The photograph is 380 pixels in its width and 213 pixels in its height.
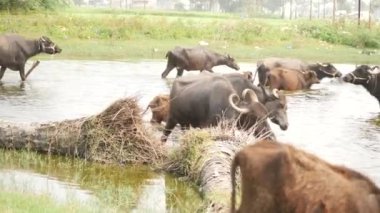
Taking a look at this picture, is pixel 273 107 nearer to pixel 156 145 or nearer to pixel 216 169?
pixel 156 145

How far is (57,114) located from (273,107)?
4669 mm

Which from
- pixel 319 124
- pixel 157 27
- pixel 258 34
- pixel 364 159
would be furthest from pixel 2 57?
pixel 258 34

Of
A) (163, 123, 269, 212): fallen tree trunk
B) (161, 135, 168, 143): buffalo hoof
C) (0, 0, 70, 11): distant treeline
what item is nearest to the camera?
(163, 123, 269, 212): fallen tree trunk

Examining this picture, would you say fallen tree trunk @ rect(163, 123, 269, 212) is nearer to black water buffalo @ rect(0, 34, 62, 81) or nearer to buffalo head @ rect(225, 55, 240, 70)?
black water buffalo @ rect(0, 34, 62, 81)

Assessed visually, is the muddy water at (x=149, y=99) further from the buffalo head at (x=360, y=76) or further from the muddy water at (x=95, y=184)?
the buffalo head at (x=360, y=76)

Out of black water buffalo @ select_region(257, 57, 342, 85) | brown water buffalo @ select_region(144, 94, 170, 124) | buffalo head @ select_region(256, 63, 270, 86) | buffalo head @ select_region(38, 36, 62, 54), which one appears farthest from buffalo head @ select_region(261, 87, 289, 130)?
buffalo head @ select_region(38, 36, 62, 54)

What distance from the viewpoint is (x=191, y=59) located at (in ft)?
73.0

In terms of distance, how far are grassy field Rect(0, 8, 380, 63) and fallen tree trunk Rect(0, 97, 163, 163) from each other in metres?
16.5

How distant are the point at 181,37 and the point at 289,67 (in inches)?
508

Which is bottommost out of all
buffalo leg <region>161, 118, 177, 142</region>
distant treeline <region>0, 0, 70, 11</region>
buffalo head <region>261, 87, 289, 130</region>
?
buffalo leg <region>161, 118, 177, 142</region>

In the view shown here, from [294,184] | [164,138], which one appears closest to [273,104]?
[164,138]

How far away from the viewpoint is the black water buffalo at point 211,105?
986 cm

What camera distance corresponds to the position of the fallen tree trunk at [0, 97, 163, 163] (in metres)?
9.93

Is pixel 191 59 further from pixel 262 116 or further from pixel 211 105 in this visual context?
pixel 262 116
